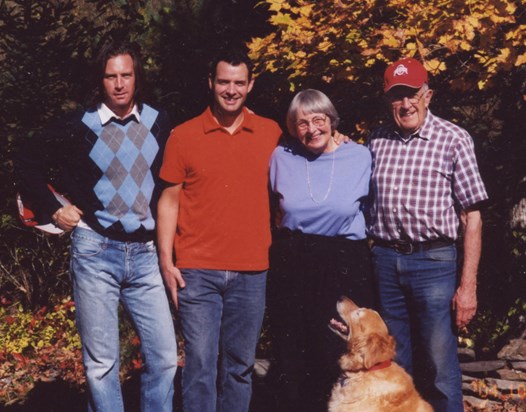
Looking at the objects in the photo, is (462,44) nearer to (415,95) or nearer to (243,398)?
(415,95)

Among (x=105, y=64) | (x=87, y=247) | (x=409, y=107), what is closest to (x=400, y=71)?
(x=409, y=107)

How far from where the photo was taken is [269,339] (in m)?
A: 6.33

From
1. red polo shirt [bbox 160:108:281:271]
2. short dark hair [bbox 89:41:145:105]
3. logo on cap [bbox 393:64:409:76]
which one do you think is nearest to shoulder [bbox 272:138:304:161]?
red polo shirt [bbox 160:108:281:271]

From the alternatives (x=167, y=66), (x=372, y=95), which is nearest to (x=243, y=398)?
(x=372, y=95)

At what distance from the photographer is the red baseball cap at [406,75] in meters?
3.93

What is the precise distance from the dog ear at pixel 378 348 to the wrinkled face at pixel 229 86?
4.92 feet

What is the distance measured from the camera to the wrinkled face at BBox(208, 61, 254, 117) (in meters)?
3.83

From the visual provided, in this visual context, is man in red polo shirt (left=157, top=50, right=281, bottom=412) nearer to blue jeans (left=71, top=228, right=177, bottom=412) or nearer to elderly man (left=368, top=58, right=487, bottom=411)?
blue jeans (left=71, top=228, right=177, bottom=412)

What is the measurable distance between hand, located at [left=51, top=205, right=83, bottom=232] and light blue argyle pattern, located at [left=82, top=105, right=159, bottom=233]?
0.36ft

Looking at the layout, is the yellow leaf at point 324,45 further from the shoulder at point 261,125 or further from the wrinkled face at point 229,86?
the wrinkled face at point 229,86

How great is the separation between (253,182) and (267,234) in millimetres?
317

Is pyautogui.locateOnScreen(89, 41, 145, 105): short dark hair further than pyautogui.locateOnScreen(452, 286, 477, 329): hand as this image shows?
No

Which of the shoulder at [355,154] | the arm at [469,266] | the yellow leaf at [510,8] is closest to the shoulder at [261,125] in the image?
the shoulder at [355,154]

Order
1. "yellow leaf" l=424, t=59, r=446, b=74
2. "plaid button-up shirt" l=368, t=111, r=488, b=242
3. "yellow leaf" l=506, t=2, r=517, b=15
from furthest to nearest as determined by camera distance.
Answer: "yellow leaf" l=424, t=59, r=446, b=74 → "yellow leaf" l=506, t=2, r=517, b=15 → "plaid button-up shirt" l=368, t=111, r=488, b=242
